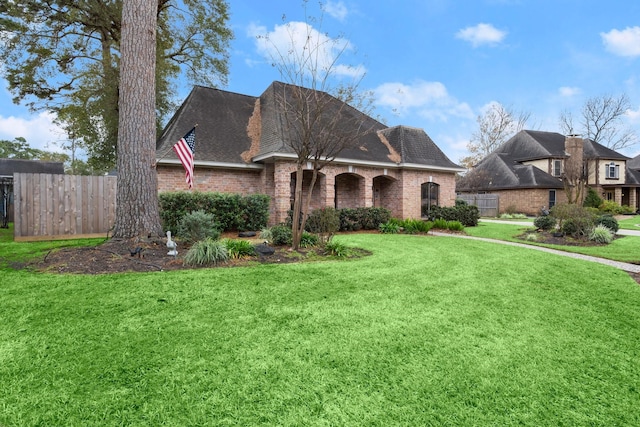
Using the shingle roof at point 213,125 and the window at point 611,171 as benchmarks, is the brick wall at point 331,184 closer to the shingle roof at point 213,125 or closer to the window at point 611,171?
the shingle roof at point 213,125

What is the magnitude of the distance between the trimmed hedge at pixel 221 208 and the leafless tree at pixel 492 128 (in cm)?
3638

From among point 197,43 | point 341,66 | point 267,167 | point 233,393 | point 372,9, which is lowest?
point 233,393

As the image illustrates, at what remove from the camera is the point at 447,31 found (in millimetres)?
13547

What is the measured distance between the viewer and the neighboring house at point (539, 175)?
26609mm

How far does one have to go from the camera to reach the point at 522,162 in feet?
100

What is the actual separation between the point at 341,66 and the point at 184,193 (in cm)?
613

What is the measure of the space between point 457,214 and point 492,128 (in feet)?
94.9

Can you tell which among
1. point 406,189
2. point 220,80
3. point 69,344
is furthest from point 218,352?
point 220,80

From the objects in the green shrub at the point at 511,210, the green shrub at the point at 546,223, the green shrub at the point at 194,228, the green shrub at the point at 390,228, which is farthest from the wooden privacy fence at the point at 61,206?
the green shrub at the point at 511,210

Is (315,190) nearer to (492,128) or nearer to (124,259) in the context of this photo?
(124,259)

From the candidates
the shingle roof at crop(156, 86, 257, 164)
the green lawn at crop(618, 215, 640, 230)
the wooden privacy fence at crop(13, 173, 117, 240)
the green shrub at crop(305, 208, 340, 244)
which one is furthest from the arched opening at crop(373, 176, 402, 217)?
the wooden privacy fence at crop(13, 173, 117, 240)

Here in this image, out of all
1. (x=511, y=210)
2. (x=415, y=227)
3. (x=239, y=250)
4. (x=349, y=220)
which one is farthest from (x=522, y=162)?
(x=239, y=250)

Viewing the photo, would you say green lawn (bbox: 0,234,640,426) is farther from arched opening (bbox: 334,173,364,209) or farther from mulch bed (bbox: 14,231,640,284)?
arched opening (bbox: 334,173,364,209)

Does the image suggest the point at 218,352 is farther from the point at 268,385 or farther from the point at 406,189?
the point at 406,189
